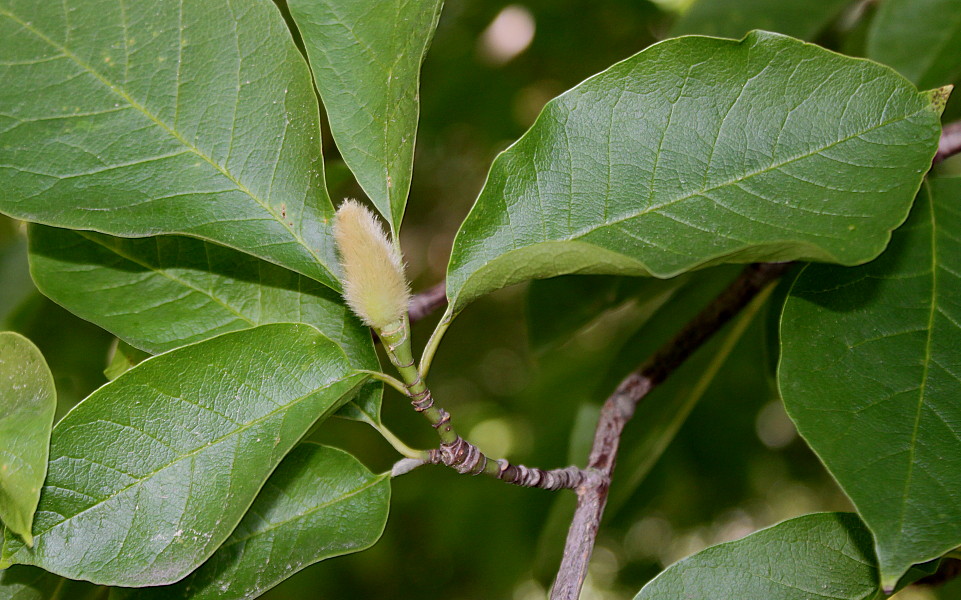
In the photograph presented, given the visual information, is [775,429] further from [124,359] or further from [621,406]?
[124,359]

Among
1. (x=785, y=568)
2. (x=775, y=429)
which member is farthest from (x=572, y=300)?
(x=775, y=429)

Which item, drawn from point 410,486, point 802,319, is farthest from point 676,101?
point 410,486

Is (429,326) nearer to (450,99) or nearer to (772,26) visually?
(450,99)

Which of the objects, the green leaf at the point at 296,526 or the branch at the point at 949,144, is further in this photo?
the branch at the point at 949,144

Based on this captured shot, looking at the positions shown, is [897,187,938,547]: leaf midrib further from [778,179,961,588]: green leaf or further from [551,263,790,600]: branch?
[551,263,790,600]: branch

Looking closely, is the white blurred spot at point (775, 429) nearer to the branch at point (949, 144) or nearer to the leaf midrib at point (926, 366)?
the branch at point (949, 144)

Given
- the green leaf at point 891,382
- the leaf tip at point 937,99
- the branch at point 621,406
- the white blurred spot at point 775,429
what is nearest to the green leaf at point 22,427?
the branch at point 621,406

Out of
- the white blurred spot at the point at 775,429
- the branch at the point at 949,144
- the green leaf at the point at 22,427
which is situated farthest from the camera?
the white blurred spot at the point at 775,429

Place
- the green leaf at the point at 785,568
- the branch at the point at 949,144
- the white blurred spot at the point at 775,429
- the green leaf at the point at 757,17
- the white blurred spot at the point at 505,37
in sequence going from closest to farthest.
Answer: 1. the green leaf at the point at 785,568
2. the branch at the point at 949,144
3. the green leaf at the point at 757,17
4. the white blurred spot at the point at 505,37
5. the white blurred spot at the point at 775,429
